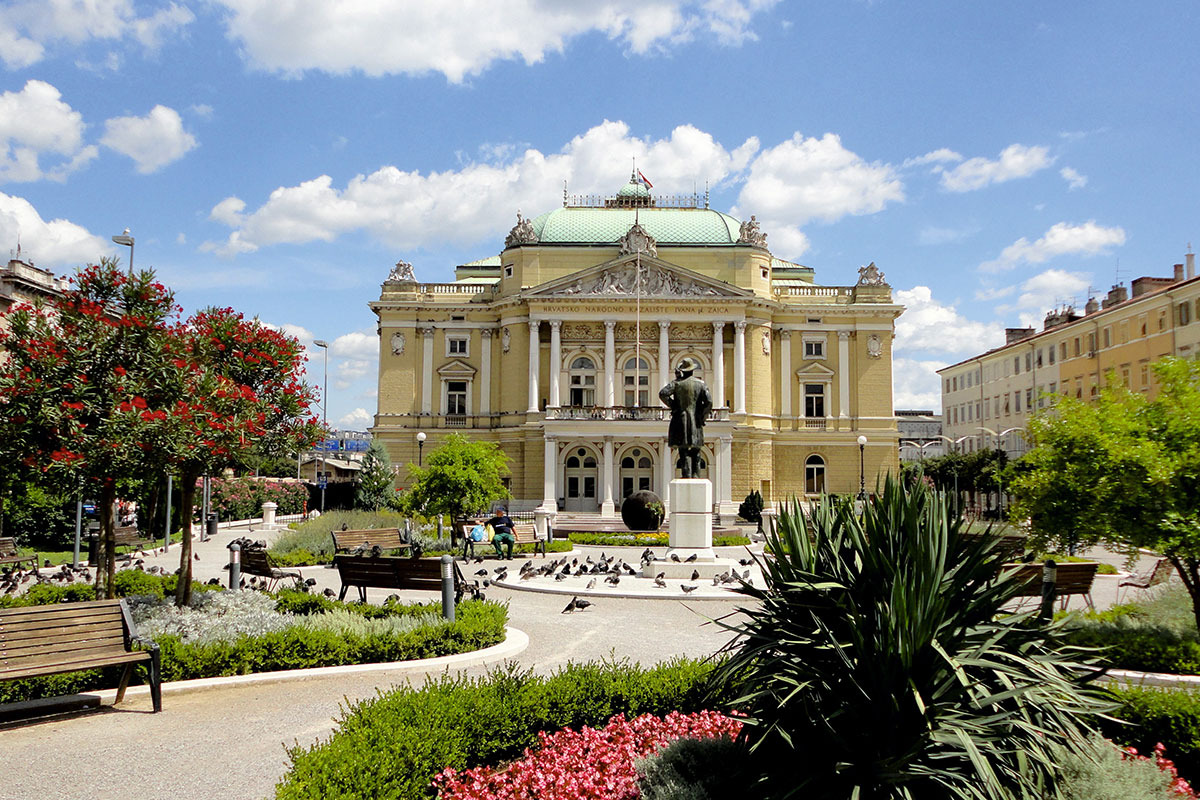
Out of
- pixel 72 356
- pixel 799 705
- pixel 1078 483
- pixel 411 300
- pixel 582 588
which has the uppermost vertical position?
pixel 411 300

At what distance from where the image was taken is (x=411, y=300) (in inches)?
2163

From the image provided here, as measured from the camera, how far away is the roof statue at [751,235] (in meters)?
53.9

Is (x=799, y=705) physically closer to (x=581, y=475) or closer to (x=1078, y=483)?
(x=1078, y=483)

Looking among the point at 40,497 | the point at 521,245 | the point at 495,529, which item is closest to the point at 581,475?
the point at 521,245

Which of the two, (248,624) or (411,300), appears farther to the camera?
(411,300)

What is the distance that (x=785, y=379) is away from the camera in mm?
55219

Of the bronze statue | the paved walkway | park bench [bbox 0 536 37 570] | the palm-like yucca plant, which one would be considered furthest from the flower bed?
park bench [bbox 0 536 37 570]

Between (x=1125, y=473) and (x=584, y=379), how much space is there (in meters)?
43.4

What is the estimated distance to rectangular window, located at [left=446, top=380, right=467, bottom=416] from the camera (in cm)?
5522

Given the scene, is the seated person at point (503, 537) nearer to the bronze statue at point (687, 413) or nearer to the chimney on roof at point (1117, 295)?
the bronze statue at point (687, 413)

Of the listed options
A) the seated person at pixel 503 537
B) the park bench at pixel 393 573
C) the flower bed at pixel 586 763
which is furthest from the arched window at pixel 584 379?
the flower bed at pixel 586 763

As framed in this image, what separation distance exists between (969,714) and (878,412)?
52763mm

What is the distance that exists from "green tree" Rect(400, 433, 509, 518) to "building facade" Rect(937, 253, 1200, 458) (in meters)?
21.7

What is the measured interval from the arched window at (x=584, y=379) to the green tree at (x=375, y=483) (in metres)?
12.2
